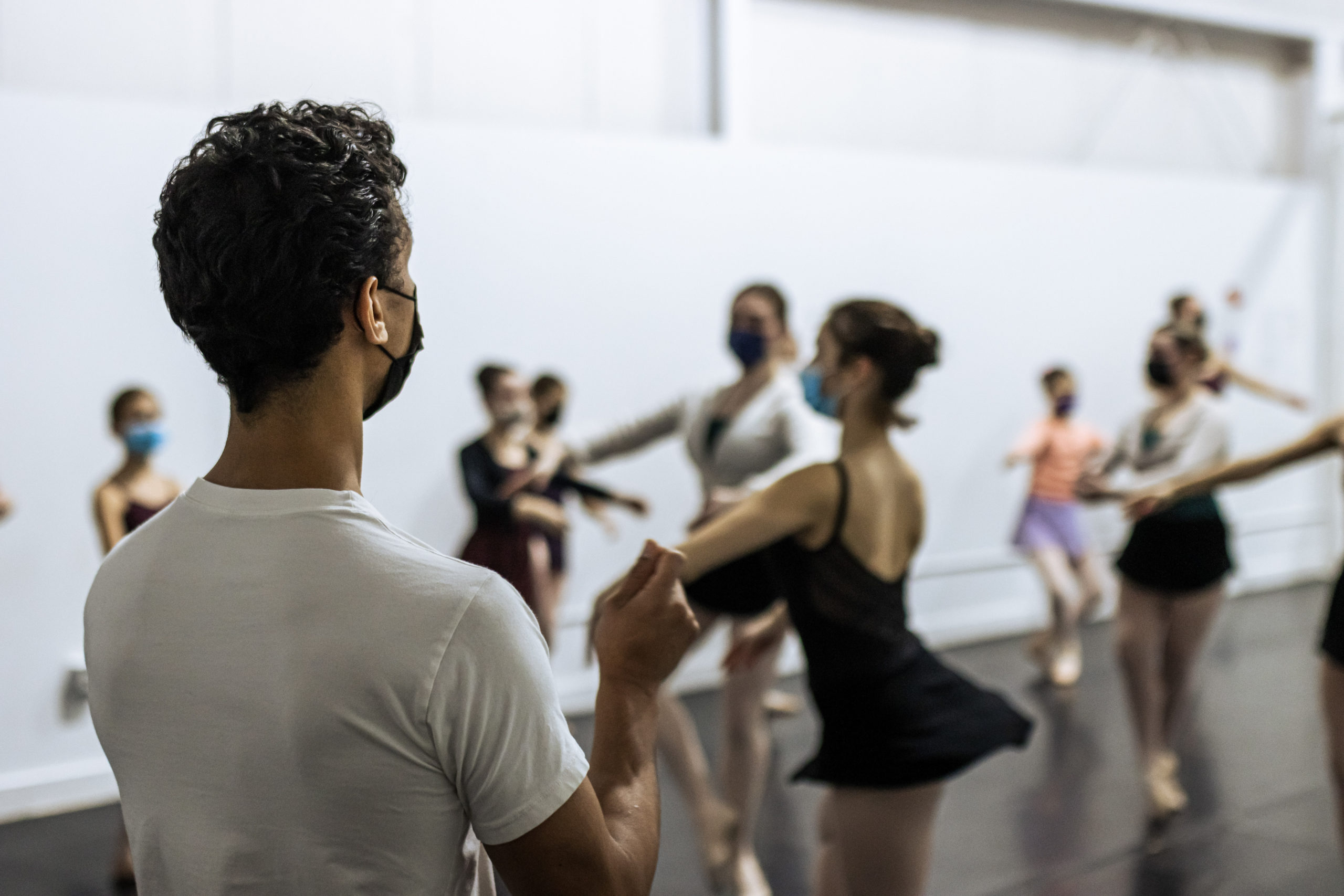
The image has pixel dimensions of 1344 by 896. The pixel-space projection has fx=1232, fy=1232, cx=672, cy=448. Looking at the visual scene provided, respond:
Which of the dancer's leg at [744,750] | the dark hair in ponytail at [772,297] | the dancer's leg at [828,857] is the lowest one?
the dancer's leg at [744,750]

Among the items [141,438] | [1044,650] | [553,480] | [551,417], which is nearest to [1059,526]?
[1044,650]

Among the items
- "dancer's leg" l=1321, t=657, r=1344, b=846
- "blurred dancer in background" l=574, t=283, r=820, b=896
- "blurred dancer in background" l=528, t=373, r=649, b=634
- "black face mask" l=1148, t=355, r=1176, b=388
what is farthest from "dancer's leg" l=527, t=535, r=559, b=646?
"dancer's leg" l=1321, t=657, r=1344, b=846

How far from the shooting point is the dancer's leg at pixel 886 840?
7.14ft

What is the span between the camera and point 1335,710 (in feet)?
9.12

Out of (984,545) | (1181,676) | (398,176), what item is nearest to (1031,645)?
(984,545)

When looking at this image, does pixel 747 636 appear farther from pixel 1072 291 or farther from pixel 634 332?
pixel 1072 291

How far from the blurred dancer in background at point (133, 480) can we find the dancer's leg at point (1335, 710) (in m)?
3.28

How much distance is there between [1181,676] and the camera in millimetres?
4020

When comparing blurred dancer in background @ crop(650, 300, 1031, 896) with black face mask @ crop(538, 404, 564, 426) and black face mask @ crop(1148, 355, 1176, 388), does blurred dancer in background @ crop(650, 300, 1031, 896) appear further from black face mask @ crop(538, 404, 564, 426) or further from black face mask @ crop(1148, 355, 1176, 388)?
black face mask @ crop(538, 404, 564, 426)

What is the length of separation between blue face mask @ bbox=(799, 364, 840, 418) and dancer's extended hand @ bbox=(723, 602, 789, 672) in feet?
1.41

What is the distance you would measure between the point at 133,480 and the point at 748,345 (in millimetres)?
2041

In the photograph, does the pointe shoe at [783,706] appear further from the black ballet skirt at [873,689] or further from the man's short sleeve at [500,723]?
the man's short sleeve at [500,723]

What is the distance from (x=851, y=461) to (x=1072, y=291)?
5.74m

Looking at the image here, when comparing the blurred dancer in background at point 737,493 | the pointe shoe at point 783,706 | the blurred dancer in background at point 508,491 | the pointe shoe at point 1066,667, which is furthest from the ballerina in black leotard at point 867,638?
the pointe shoe at point 1066,667
